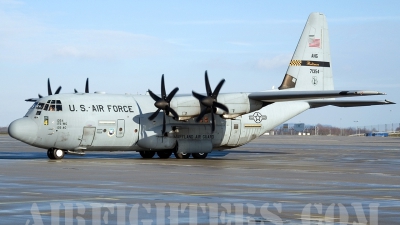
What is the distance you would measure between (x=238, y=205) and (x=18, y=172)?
12.1 meters

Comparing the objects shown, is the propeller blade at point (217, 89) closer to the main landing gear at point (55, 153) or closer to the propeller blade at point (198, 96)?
the propeller blade at point (198, 96)

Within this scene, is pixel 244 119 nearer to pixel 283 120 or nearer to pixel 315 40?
pixel 283 120

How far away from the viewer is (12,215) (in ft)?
38.3

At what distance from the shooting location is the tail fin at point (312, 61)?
41.3 metres

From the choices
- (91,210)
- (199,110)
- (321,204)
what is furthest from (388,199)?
(199,110)

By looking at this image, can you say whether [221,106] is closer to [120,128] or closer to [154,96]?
[154,96]

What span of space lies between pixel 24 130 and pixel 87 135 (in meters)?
3.16

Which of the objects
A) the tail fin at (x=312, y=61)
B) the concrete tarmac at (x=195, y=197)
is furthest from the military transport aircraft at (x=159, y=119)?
the concrete tarmac at (x=195, y=197)

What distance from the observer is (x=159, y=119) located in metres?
35.8

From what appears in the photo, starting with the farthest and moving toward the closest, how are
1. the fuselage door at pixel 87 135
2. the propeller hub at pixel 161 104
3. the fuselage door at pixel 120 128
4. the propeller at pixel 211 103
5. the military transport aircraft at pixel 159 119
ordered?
the propeller hub at pixel 161 104 → the propeller at pixel 211 103 → the fuselage door at pixel 120 128 → the fuselage door at pixel 87 135 → the military transport aircraft at pixel 159 119

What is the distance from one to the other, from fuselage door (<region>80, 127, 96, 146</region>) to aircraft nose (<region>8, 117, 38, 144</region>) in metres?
2.42

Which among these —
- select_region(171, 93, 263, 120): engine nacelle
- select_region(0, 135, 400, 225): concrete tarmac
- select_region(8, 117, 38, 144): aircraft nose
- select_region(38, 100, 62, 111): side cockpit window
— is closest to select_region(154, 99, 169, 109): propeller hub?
select_region(171, 93, 263, 120): engine nacelle

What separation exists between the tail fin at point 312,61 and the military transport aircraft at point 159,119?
1.69 m

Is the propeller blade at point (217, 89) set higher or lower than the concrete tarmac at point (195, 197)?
higher
